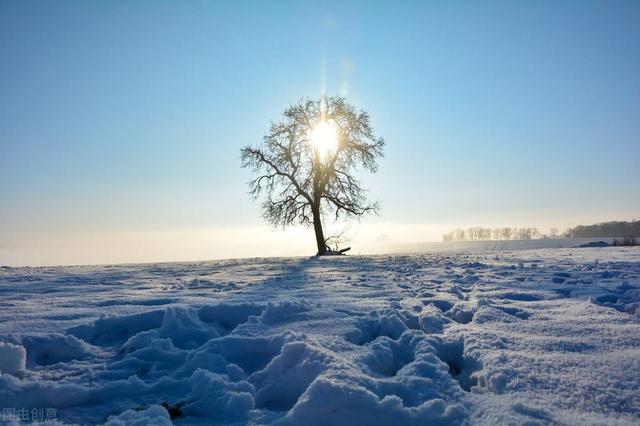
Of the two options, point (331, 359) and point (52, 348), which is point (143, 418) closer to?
point (331, 359)

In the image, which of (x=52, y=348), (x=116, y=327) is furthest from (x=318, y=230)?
(x=52, y=348)

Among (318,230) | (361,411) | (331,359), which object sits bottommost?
(361,411)

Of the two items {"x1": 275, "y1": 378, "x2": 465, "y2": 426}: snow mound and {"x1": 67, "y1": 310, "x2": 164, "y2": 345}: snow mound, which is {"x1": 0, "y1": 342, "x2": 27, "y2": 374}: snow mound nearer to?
{"x1": 67, "y1": 310, "x2": 164, "y2": 345}: snow mound

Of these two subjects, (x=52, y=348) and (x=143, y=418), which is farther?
(x=52, y=348)

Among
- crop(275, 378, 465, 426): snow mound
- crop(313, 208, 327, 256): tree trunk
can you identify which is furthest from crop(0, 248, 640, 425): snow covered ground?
crop(313, 208, 327, 256): tree trunk

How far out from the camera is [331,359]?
2.30 metres

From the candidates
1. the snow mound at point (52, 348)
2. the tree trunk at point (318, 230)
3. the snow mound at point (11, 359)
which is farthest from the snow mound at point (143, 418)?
the tree trunk at point (318, 230)

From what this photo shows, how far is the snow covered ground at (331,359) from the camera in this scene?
6.12ft

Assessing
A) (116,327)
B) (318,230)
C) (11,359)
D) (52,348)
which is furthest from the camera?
(318,230)

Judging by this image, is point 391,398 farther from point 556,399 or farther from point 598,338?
point 598,338

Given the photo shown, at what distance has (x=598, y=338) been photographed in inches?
103

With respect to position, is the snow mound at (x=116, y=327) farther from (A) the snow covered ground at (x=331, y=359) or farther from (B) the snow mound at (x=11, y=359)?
(B) the snow mound at (x=11, y=359)

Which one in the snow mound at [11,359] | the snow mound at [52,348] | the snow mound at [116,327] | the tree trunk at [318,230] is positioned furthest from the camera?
the tree trunk at [318,230]

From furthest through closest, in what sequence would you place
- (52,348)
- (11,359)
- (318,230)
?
(318,230) → (52,348) → (11,359)
